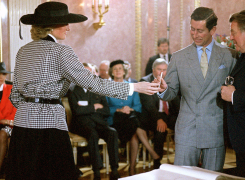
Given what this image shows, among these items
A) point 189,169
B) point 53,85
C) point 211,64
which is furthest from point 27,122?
point 211,64

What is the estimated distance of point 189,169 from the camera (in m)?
1.33

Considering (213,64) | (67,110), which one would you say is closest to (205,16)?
(213,64)

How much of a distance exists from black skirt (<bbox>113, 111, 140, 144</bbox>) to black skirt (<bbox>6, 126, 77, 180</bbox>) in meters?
2.34

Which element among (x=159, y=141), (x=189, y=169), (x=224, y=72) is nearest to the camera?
(x=189, y=169)

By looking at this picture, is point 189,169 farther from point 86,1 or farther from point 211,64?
point 86,1

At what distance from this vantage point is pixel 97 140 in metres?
4.14

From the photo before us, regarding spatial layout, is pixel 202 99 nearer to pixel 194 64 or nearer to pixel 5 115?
pixel 194 64

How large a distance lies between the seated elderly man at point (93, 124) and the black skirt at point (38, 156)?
1.95 m

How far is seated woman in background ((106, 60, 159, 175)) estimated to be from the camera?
174 inches

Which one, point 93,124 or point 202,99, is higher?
point 202,99

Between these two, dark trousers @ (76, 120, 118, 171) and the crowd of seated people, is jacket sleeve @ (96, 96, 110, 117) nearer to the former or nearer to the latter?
the crowd of seated people

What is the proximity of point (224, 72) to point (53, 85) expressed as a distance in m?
1.21

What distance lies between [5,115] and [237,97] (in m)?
3.12

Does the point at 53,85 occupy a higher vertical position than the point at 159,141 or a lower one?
higher
